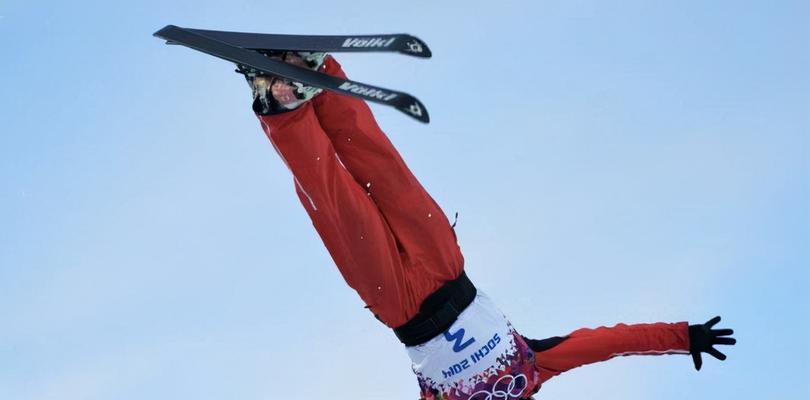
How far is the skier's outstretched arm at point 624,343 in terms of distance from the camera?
4.58 meters

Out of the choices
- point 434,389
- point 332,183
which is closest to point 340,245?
point 332,183

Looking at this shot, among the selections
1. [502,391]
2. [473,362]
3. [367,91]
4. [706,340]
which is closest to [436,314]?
[473,362]

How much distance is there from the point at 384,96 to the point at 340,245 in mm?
1229

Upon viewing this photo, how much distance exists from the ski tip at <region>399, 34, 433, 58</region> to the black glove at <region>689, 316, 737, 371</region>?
1.77 m

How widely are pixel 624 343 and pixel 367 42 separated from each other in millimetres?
1783

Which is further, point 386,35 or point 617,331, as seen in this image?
point 617,331

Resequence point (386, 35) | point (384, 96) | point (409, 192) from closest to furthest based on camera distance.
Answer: point (384, 96), point (386, 35), point (409, 192)

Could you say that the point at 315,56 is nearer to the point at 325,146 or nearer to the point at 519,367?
the point at 325,146

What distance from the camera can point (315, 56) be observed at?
12.4 feet

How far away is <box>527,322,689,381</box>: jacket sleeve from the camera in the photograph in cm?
463

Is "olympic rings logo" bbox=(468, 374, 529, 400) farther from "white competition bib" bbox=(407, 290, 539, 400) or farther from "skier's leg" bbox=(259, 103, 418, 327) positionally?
"skier's leg" bbox=(259, 103, 418, 327)

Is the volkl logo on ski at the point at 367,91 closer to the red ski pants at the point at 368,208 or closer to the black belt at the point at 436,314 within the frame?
the red ski pants at the point at 368,208

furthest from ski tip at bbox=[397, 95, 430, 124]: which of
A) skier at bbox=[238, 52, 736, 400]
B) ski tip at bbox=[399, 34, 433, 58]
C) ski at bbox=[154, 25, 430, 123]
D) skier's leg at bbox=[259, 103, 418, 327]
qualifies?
skier at bbox=[238, 52, 736, 400]

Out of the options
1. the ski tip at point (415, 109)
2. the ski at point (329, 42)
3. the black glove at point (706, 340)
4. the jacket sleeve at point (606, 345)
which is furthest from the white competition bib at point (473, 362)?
the ski tip at point (415, 109)
